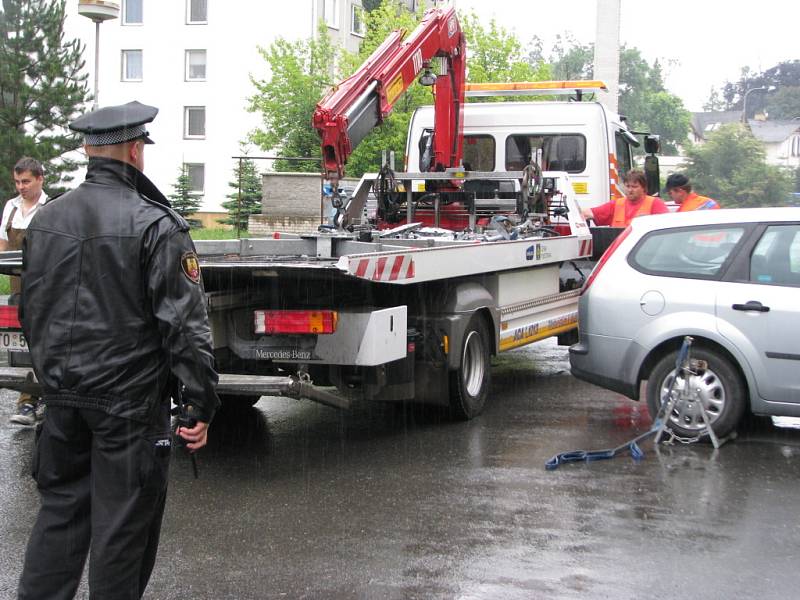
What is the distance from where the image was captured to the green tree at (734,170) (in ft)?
196

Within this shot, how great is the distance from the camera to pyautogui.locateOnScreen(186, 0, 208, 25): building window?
4541 centimetres

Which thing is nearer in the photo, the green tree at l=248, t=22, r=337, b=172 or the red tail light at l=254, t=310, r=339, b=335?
the red tail light at l=254, t=310, r=339, b=335

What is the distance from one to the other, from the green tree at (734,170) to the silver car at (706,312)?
53.9 m

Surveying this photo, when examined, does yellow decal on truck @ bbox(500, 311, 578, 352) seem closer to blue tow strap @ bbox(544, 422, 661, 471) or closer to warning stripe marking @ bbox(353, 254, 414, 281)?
blue tow strap @ bbox(544, 422, 661, 471)

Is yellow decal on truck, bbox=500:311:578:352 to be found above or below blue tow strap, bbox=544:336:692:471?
above

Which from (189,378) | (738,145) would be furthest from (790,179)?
(189,378)

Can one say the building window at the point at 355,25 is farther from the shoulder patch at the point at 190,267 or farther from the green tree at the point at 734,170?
the shoulder patch at the point at 190,267

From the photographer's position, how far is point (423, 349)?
24.9ft

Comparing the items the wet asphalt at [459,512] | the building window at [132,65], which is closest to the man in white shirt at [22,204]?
the wet asphalt at [459,512]

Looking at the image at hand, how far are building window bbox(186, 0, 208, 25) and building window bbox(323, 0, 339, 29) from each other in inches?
199

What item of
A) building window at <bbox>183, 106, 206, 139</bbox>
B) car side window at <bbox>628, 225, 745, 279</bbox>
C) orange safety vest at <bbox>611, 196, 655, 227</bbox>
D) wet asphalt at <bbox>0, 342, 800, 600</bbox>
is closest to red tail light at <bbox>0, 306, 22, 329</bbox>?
wet asphalt at <bbox>0, 342, 800, 600</bbox>

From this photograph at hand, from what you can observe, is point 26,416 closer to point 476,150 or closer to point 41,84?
point 476,150

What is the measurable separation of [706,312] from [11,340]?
4.56m

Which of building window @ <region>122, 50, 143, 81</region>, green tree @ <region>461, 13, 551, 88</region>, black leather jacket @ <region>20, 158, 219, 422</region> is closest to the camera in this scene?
black leather jacket @ <region>20, 158, 219, 422</region>
